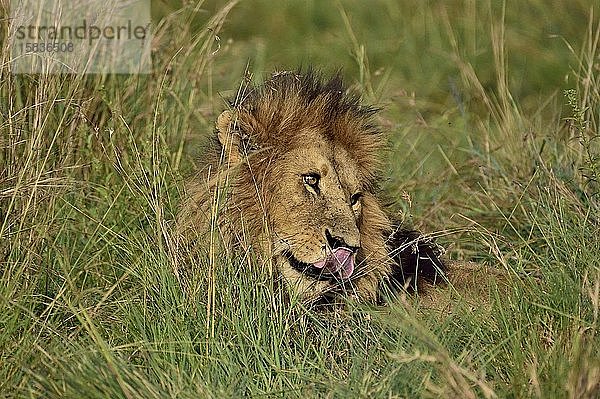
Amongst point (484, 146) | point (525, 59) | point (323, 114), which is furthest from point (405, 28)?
point (323, 114)

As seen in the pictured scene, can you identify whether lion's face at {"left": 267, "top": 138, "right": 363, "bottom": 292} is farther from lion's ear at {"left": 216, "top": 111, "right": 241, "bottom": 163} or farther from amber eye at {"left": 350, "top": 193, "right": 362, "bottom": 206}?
lion's ear at {"left": 216, "top": 111, "right": 241, "bottom": 163}

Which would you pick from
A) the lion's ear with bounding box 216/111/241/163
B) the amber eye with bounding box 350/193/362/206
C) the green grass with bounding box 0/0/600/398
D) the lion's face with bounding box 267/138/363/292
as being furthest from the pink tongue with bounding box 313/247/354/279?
the lion's ear with bounding box 216/111/241/163

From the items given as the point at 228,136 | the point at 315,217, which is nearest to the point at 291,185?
the point at 315,217

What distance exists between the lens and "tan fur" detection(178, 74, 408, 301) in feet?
13.0

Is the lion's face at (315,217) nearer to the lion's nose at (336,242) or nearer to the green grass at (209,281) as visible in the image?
the lion's nose at (336,242)

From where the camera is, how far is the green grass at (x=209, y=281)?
3209mm

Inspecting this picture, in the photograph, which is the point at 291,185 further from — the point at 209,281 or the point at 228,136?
the point at 209,281

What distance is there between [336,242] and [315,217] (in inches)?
5.1

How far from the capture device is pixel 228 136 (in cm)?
407

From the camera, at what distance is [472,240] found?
5.04 meters

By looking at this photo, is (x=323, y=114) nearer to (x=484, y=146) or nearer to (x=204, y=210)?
(x=204, y=210)

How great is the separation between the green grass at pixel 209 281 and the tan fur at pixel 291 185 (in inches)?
6.0

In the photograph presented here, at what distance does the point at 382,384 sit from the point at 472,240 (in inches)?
81.8

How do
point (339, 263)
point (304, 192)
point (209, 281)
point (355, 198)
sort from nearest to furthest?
1. point (209, 281)
2. point (339, 263)
3. point (304, 192)
4. point (355, 198)
